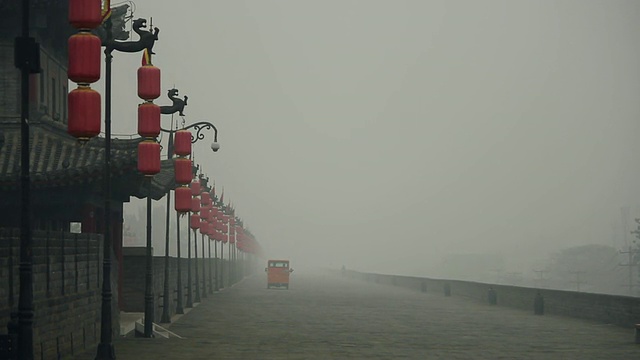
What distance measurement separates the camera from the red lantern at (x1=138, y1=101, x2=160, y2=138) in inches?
995

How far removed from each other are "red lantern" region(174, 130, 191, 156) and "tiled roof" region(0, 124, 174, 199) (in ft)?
4.98

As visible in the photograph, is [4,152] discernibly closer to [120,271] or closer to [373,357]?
[120,271]

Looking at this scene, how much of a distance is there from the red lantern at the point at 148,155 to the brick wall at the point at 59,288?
241 centimetres

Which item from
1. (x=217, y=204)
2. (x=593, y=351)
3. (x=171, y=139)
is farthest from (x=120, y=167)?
(x=217, y=204)

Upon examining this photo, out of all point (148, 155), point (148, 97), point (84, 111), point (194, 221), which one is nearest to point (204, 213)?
point (194, 221)

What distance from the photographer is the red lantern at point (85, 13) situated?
685 inches

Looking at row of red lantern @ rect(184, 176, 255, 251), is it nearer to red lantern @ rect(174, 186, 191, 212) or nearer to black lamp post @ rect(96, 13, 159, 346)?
red lantern @ rect(174, 186, 191, 212)

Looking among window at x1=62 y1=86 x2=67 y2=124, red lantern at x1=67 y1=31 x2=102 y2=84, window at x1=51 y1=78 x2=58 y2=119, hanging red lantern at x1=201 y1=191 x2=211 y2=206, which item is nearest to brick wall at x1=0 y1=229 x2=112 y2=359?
red lantern at x1=67 y1=31 x2=102 y2=84

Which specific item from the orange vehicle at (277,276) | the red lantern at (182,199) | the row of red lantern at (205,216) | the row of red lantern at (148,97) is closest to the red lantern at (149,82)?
the row of red lantern at (148,97)

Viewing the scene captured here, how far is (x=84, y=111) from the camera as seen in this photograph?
58.1 feet

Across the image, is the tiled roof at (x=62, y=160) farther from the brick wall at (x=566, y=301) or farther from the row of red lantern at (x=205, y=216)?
the brick wall at (x=566, y=301)

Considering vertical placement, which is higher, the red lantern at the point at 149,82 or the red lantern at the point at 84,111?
the red lantern at the point at 149,82

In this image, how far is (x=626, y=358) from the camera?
2283 cm

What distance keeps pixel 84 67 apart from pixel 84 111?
844 millimetres
